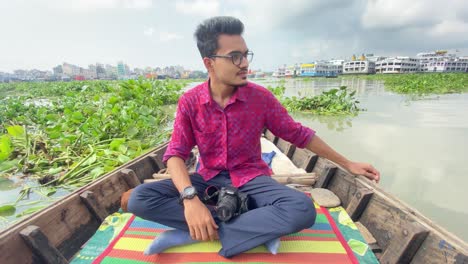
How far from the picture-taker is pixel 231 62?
1387 mm

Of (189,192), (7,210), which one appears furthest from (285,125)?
(7,210)

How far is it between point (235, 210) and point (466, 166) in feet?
10.4

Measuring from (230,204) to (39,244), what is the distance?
3.04ft

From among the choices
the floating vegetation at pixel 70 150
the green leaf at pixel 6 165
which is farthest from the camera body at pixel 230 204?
the green leaf at pixel 6 165

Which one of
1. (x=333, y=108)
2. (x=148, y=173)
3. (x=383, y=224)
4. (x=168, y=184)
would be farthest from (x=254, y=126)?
(x=333, y=108)

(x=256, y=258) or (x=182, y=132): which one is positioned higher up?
(x=182, y=132)

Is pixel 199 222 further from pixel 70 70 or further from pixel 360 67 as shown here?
pixel 70 70

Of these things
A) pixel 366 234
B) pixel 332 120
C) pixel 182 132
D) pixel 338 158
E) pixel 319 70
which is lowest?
pixel 332 120

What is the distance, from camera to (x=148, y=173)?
7.82 ft

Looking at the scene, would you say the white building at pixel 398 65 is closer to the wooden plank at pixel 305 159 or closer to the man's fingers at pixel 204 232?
the wooden plank at pixel 305 159

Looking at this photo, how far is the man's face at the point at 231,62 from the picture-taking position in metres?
1.38

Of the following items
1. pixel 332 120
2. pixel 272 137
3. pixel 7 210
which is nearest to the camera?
pixel 7 210

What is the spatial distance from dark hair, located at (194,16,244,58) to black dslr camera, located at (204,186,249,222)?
0.79m

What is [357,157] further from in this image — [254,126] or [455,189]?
[254,126]
